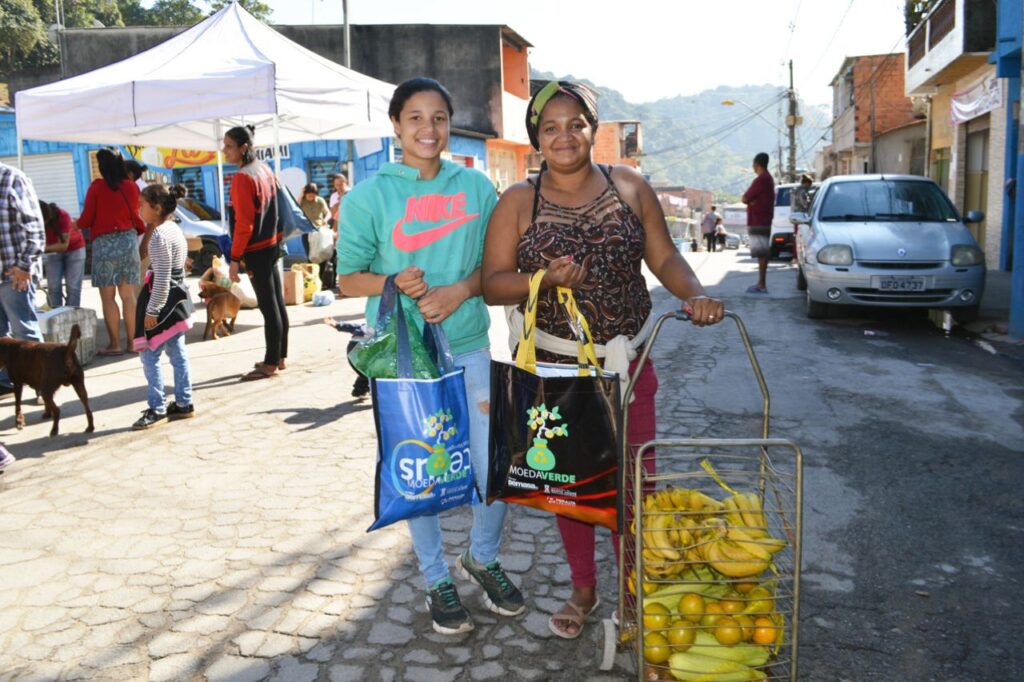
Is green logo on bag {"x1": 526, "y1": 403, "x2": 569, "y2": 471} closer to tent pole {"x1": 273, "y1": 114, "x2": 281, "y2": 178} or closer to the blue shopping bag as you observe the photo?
the blue shopping bag

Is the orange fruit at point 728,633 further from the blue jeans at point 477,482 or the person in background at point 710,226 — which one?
the person in background at point 710,226

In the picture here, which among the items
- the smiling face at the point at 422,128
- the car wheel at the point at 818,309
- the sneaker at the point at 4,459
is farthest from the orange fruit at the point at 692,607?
the car wheel at the point at 818,309

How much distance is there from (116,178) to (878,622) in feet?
25.1

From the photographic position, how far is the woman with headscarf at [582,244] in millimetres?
2781

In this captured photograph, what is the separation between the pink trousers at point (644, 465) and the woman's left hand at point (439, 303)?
649mm

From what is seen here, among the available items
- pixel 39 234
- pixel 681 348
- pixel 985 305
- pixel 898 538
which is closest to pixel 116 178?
pixel 39 234

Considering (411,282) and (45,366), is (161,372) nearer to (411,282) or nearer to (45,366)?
(45,366)

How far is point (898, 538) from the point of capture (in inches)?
151

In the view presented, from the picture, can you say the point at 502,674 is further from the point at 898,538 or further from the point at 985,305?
the point at 985,305

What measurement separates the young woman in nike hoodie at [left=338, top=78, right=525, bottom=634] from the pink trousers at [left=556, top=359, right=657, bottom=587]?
0.30 m

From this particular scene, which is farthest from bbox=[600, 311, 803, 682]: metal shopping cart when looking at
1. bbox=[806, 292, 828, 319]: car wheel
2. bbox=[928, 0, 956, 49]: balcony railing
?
bbox=[928, 0, 956, 49]: balcony railing

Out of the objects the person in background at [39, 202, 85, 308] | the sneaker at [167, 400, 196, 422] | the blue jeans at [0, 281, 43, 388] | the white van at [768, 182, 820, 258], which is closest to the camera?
the sneaker at [167, 400, 196, 422]

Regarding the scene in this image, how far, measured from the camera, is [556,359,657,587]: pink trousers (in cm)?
285

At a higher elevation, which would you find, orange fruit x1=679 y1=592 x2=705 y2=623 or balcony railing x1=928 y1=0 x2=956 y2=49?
balcony railing x1=928 y1=0 x2=956 y2=49
